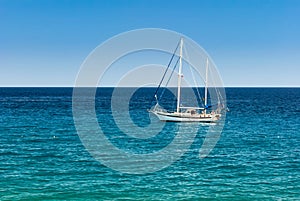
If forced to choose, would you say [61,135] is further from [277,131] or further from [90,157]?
[277,131]

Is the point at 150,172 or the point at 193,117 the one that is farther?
the point at 193,117

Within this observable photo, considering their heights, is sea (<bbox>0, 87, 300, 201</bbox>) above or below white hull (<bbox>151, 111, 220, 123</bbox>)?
below

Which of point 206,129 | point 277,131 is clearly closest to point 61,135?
point 206,129

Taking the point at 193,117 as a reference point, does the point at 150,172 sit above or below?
below

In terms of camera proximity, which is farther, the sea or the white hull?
the white hull

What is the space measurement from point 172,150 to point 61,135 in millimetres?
19833

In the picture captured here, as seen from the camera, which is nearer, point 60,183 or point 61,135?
point 60,183

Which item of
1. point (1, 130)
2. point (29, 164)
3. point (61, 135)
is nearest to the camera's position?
point (29, 164)

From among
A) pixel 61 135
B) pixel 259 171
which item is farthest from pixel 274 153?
pixel 61 135

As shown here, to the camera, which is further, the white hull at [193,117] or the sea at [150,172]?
the white hull at [193,117]

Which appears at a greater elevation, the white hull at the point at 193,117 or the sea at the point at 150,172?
the white hull at the point at 193,117

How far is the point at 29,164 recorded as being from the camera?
1670 inches

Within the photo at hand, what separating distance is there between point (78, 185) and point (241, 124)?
175 ft

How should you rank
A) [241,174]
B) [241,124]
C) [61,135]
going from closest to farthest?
[241,174]
[61,135]
[241,124]
